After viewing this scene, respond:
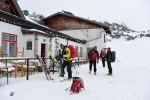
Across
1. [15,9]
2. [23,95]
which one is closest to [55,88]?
[23,95]

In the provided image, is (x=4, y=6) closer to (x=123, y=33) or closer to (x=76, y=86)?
(x=76, y=86)

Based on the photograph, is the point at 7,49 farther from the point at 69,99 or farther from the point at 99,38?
the point at 99,38

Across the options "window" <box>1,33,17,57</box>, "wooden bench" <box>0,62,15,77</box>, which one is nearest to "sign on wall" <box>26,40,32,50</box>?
"window" <box>1,33,17,57</box>

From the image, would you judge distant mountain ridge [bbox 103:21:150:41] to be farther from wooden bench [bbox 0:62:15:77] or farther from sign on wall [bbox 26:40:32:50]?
wooden bench [bbox 0:62:15:77]

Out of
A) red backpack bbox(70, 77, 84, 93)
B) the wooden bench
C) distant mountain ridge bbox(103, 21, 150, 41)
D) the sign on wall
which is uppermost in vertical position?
distant mountain ridge bbox(103, 21, 150, 41)

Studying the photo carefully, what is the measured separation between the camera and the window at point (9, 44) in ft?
41.4

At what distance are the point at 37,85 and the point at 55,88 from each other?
79 cm

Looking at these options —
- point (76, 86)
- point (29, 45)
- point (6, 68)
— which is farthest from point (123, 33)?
point (76, 86)

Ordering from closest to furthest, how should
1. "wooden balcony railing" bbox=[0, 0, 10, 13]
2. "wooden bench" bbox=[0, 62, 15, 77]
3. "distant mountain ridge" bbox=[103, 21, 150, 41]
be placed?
"wooden bench" bbox=[0, 62, 15, 77] < "wooden balcony railing" bbox=[0, 0, 10, 13] < "distant mountain ridge" bbox=[103, 21, 150, 41]

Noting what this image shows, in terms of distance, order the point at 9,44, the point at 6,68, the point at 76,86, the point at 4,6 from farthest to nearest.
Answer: the point at 4,6 → the point at 9,44 → the point at 6,68 → the point at 76,86

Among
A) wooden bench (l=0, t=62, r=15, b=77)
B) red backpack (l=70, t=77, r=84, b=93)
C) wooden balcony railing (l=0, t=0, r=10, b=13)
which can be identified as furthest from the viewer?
wooden balcony railing (l=0, t=0, r=10, b=13)

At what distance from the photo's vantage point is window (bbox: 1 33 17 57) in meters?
12.6

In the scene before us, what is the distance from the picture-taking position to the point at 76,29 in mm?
28297

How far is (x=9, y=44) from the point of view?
1319 centimetres
